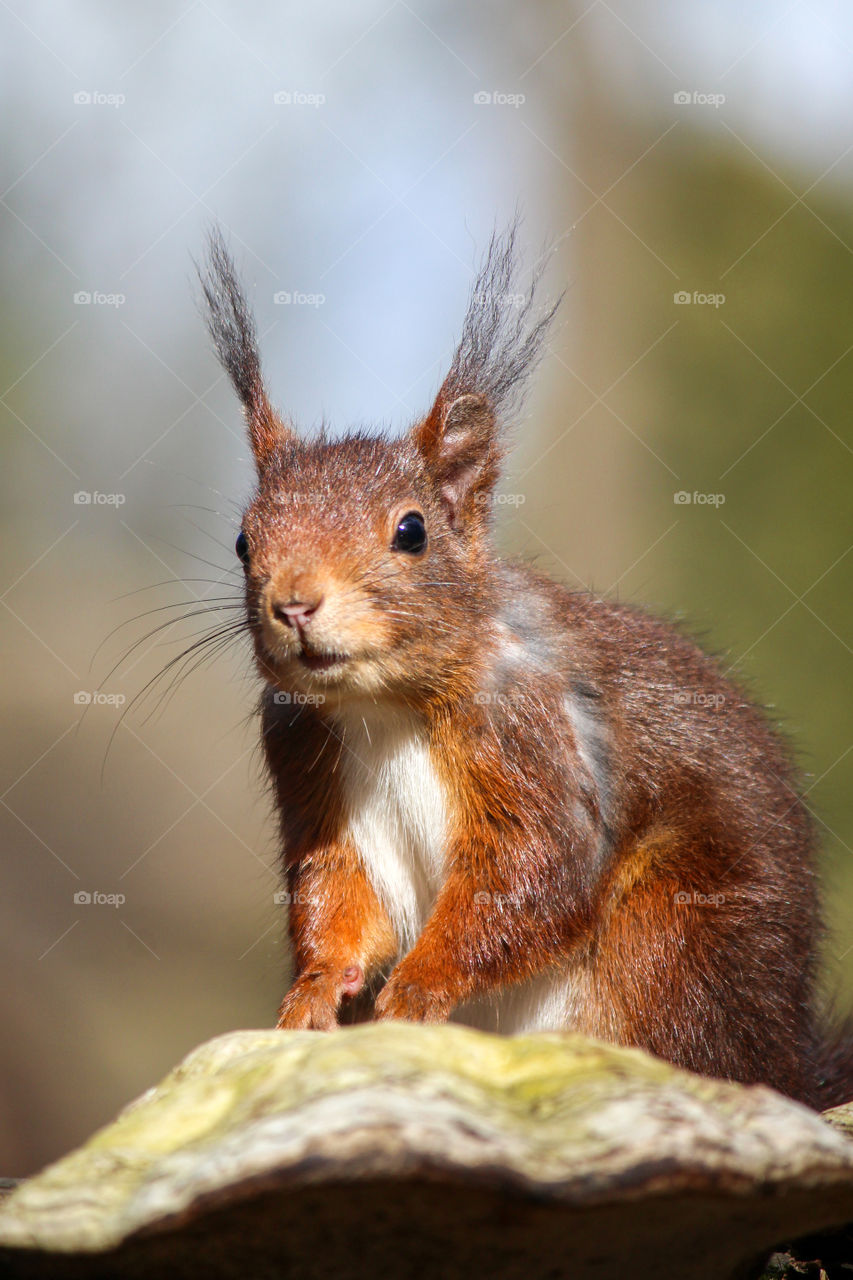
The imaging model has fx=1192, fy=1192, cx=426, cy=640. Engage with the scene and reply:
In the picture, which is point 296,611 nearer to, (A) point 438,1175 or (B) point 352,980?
(B) point 352,980

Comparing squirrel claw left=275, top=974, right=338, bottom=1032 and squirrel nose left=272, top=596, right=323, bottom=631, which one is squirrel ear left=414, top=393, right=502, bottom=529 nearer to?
squirrel nose left=272, top=596, right=323, bottom=631

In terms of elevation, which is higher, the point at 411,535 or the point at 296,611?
the point at 411,535

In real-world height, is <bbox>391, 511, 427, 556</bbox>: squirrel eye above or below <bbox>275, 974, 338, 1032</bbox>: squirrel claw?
above

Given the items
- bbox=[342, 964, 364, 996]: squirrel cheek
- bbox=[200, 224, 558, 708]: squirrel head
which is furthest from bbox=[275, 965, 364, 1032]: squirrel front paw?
bbox=[200, 224, 558, 708]: squirrel head

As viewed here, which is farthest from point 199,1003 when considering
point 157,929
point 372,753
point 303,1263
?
point 303,1263

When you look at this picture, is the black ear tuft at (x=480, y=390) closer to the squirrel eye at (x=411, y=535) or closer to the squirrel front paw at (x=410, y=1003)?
the squirrel eye at (x=411, y=535)

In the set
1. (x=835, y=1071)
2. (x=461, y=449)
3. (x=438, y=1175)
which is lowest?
(x=835, y=1071)

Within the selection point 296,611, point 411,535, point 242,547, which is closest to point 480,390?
point 411,535
